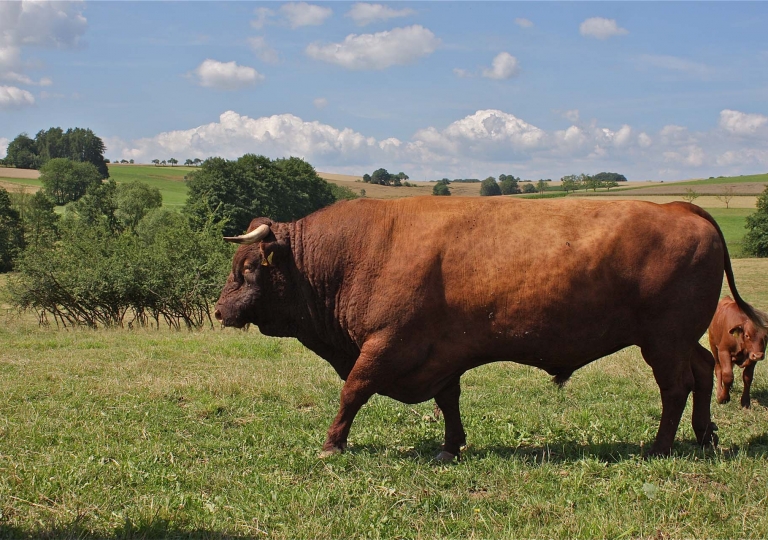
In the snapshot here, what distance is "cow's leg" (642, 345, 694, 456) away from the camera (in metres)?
6.03

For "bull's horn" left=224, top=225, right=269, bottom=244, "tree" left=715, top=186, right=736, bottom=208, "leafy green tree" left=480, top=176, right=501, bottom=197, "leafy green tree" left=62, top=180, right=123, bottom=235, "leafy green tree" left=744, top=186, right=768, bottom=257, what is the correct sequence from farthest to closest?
"tree" left=715, top=186, right=736, bottom=208 → "leafy green tree" left=62, top=180, right=123, bottom=235 → "leafy green tree" left=744, top=186, right=768, bottom=257 → "leafy green tree" left=480, top=176, right=501, bottom=197 → "bull's horn" left=224, top=225, right=269, bottom=244

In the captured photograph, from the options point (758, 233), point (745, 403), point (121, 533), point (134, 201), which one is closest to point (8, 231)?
point (134, 201)

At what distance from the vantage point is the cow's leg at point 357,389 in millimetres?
6145

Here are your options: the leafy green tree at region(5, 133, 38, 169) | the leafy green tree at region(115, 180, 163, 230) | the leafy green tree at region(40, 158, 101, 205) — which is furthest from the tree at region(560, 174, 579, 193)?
the leafy green tree at region(5, 133, 38, 169)

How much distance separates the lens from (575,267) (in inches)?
229

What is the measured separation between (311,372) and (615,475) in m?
5.52

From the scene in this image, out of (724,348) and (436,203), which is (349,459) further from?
(724,348)

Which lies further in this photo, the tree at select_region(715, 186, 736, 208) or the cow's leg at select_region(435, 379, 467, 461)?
the tree at select_region(715, 186, 736, 208)

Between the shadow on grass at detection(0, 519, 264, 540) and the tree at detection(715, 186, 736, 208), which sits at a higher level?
the tree at detection(715, 186, 736, 208)

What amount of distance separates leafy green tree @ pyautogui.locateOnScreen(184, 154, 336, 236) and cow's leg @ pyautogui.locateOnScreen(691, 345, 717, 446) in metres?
49.3

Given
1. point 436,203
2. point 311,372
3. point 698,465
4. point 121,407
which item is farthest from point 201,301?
point 698,465

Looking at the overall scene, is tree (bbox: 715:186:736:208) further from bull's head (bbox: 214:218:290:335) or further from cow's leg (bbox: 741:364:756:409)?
bull's head (bbox: 214:218:290:335)

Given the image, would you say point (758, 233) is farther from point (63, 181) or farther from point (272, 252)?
point (63, 181)

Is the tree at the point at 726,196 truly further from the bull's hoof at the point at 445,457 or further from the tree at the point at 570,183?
the bull's hoof at the point at 445,457
